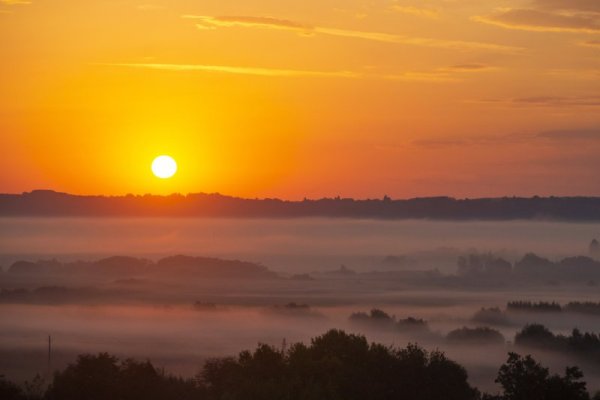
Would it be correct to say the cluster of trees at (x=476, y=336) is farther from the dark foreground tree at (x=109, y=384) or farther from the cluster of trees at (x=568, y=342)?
the dark foreground tree at (x=109, y=384)

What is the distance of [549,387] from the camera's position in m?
65.7

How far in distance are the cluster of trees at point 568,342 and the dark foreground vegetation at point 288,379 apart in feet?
163

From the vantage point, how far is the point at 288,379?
248 feet

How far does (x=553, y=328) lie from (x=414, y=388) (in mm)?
106229

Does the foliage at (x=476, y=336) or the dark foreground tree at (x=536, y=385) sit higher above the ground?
the foliage at (x=476, y=336)

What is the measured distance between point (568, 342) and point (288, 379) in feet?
214

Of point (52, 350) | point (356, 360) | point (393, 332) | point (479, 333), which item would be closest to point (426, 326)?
point (393, 332)

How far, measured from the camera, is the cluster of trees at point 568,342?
13012 cm

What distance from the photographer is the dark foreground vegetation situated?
72312mm

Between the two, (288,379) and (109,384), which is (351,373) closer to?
(288,379)

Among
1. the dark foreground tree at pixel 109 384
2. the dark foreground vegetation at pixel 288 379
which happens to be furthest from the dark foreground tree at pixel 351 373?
the dark foreground tree at pixel 109 384

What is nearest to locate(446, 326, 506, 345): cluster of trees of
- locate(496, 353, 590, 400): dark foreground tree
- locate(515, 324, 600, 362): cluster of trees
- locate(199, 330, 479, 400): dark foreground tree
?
locate(515, 324, 600, 362): cluster of trees

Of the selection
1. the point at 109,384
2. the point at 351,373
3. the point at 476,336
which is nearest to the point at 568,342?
the point at 476,336

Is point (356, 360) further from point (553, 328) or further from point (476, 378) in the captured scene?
point (553, 328)
